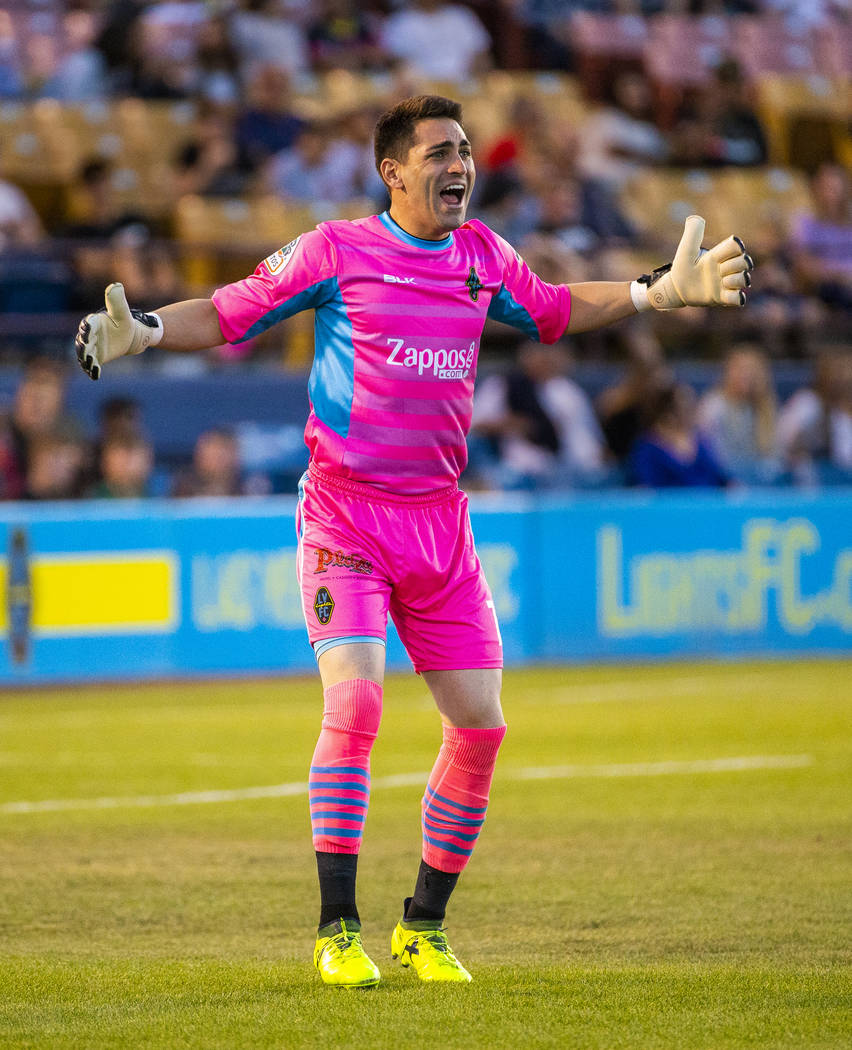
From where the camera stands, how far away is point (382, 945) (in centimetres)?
531

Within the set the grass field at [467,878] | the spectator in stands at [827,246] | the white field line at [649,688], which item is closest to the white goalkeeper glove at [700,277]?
the grass field at [467,878]

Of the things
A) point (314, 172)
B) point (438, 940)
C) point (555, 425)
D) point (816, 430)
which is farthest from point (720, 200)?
point (438, 940)

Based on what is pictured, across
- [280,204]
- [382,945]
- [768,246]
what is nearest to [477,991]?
[382,945]

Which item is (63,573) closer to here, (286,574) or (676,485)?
(286,574)

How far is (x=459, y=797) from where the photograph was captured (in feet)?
16.4

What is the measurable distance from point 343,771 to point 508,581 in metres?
8.45

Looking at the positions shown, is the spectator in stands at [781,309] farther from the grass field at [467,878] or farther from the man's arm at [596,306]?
the man's arm at [596,306]

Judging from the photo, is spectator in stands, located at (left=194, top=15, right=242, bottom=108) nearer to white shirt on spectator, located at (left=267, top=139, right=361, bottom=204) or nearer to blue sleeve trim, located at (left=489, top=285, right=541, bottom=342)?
white shirt on spectator, located at (left=267, top=139, right=361, bottom=204)

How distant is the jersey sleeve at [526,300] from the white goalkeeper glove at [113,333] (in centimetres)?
102

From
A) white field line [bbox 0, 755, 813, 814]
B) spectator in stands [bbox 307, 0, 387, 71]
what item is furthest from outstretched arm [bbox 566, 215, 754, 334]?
spectator in stands [bbox 307, 0, 387, 71]

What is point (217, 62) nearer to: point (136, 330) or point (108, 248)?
point (108, 248)

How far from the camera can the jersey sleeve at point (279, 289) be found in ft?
15.9

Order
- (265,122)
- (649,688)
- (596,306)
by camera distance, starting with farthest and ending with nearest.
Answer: (265,122) < (649,688) < (596,306)

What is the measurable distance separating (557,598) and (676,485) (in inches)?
53.2
